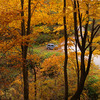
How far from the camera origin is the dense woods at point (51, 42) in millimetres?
3858

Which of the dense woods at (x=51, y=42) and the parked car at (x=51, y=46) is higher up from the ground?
the dense woods at (x=51, y=42)

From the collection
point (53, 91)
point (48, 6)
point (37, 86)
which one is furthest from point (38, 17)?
point (53, 91)

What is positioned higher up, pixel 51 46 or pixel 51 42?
pixel 51 42

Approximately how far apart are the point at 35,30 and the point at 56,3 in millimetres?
1897

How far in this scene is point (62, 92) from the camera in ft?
25.0

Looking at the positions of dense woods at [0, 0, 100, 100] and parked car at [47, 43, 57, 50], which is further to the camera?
parked car at [47, 43, 57, 50]

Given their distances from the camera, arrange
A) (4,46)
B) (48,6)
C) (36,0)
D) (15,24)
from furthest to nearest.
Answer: (15,24) → (48,6) → (36,0) → (4,46)

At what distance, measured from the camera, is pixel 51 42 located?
7.13 meters

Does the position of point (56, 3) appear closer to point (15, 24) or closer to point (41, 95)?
point (15, 24)

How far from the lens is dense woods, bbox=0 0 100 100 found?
3.86m

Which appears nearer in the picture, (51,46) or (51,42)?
(51,42)

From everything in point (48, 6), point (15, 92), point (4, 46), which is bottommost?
point (15, 92)

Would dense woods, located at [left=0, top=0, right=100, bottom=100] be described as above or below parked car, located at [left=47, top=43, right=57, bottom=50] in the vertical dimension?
above

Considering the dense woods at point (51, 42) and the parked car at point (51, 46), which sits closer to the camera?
the dense woods at point (51, 42)
